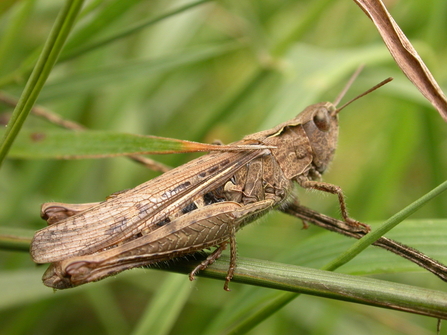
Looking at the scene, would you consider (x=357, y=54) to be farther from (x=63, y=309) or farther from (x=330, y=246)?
(x=63, y=309)

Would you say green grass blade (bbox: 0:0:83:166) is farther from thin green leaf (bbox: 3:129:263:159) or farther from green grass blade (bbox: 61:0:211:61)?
green grass blade (bbox: 61:0:211:61)

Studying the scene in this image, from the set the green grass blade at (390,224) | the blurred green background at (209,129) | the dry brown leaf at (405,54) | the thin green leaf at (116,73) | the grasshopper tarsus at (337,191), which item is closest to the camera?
the green grass blade at (390,224)

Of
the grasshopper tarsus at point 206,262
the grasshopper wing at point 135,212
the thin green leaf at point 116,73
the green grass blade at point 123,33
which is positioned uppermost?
the thin green leaf at point 116,73

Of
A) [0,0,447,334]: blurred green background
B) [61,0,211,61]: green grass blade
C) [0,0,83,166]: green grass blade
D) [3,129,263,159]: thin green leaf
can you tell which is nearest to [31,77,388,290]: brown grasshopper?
[3,129,263,159]: thin green leaf

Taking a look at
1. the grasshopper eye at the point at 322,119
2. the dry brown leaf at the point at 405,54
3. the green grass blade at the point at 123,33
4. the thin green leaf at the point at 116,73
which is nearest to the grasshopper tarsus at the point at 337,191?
the grasshopper eye at the point at 322,119

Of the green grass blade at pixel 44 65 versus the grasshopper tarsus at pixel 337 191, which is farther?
the grasshopper tarsus at pixel 337 191

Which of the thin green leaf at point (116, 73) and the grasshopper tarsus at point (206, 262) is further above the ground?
the thin green leaf at point (116, 73)

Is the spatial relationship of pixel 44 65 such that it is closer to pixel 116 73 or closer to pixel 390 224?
pixel 390 224

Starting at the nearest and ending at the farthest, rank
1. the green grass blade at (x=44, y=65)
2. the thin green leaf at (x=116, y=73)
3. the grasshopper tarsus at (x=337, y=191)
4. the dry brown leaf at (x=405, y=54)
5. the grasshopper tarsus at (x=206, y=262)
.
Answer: the green grass blade at (x=44, y=65), the dry brown leaf at (x=405, y=54), the grasshopper tarsus at (x=206, y=262), the grasshopper tarsus at (x=337, y=191), the thin green leaf at (x=116, y=73)

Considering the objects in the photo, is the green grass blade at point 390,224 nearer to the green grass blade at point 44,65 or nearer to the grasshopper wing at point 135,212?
the grasshopper wing at point 135,212
